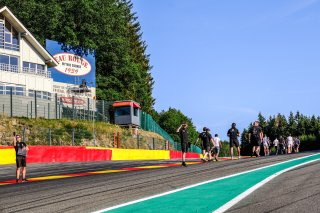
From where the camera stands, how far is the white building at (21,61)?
1681 inches

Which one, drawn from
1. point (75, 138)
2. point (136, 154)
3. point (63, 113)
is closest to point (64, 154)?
point (75, 138)

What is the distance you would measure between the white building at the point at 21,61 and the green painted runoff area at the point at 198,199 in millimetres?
32550

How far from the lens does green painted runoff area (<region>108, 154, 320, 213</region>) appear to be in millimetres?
7984

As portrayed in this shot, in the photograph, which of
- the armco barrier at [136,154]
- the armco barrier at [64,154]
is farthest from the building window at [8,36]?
the armco barrier at [64,154]

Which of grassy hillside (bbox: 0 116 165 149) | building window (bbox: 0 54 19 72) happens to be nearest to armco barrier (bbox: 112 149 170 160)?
grassy hillside (bbox: 0 116 165 149)

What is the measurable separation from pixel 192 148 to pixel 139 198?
51500 millimetres

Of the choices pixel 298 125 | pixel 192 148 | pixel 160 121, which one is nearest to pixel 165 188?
pixel 192 148

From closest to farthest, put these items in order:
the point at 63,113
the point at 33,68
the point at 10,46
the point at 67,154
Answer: the point at 67,154, the point at 63,113, the point at 10,46, the point at 33,68

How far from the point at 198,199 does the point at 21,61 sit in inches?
1524

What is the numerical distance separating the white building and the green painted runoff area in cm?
3255

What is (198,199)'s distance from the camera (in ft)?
29.2

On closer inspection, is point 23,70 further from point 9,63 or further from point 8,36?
point 8,36

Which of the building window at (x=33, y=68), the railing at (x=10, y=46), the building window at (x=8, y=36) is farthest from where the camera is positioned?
the building window at (x=33, y=68)

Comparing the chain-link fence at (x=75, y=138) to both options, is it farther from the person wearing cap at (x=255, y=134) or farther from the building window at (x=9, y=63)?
the person wearing cap at (x=255, y=134)
